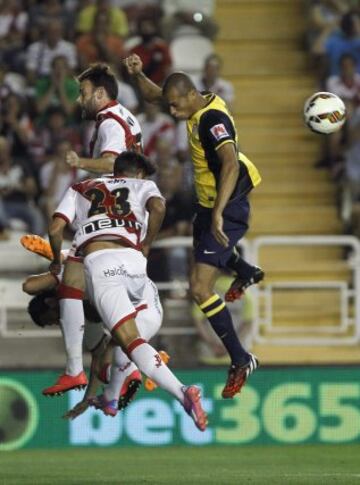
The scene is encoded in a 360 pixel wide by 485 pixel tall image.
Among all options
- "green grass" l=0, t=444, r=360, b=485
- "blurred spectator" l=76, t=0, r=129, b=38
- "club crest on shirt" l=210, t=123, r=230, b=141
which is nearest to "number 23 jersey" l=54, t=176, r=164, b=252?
"club crest on shirt" l=210, t=123, r=230, b=141

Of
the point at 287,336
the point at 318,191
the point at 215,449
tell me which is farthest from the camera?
the point at 318,191

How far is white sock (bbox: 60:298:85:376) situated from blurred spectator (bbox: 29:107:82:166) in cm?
620

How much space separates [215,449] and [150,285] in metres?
4.44

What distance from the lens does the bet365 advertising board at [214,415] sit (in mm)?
19984

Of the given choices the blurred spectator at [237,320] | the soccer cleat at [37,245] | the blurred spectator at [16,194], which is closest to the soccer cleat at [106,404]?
the soccer cleat at [37,245]

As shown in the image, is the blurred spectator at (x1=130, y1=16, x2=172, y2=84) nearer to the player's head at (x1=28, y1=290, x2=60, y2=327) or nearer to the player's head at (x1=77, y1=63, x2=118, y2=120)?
the player's head at (x1=77, y1=63, x2=118, y2=120)

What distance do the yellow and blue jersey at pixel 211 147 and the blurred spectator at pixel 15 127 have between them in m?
6.24

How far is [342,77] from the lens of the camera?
73.7ft

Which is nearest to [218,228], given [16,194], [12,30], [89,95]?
[89,95]

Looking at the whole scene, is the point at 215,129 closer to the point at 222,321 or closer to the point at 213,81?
the point at 222,321

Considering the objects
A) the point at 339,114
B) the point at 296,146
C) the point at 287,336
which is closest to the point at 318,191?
the point at 296,146

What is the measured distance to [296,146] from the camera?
22.9 m

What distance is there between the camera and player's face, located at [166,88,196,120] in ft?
50.6

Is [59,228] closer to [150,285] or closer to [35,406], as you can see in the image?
[150,285]
